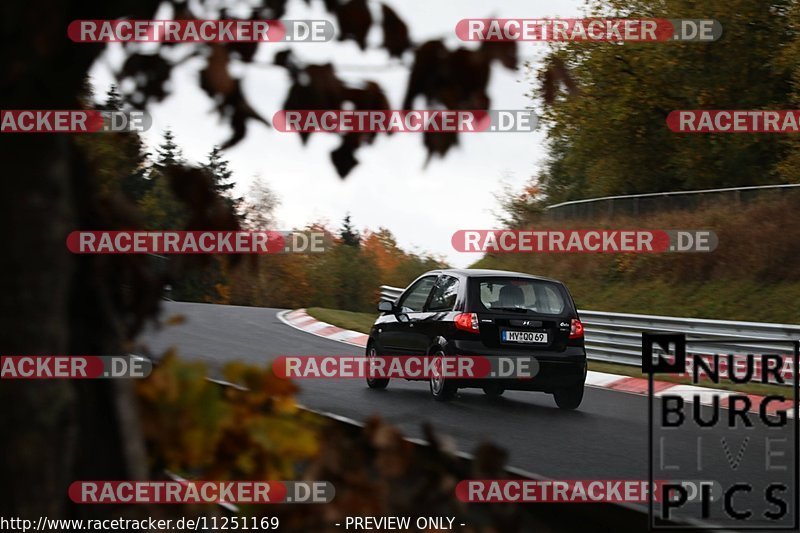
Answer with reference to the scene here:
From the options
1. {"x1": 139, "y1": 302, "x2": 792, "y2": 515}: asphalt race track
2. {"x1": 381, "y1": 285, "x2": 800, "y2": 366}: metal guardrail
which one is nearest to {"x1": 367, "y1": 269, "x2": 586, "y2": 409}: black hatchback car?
{"x1": 139, "y1": 302, "x2": 792, "y2": 515}: asphalt race track

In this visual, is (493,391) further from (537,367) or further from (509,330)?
(509,330)

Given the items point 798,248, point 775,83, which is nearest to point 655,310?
point 798,248

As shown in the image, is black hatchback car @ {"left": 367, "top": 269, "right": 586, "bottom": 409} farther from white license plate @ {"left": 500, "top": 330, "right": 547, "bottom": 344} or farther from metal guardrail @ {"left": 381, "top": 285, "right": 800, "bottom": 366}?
metal guardrail @ {"left": 381, "top": 285, "right": 800, "bottom": 366}

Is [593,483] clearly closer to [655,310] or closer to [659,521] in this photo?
[659,521]

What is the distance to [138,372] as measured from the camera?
3.28 metres

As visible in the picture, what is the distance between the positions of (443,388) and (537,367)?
111 cm

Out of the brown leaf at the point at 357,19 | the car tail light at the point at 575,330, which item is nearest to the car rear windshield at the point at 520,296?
the car tail light at the point at 575,330

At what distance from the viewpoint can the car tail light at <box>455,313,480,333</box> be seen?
1266cm

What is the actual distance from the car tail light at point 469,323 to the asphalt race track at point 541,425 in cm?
87

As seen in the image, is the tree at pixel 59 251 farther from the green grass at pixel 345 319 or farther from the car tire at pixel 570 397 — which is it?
the green grass at pixel 345 319

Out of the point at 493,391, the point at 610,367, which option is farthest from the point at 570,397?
the point at 610,367

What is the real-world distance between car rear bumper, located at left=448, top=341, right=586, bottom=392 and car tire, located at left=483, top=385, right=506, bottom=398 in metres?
0.05

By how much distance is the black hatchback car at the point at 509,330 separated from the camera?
12664 millimetres

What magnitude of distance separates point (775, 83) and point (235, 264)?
3546 cm
